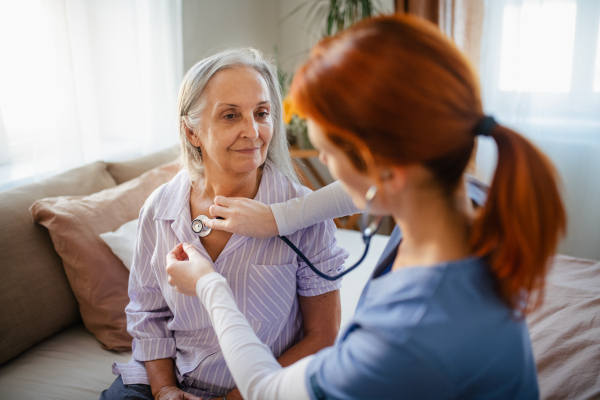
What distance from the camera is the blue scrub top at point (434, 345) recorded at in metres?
0.61

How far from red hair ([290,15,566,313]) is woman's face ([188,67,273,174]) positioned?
53cm

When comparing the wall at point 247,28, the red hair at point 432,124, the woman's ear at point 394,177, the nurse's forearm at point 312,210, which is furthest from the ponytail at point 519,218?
the wall at point 247,28

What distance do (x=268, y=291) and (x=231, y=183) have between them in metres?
0.32

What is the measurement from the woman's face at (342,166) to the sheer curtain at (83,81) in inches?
57.0

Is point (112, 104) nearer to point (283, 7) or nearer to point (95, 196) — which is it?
point (95, 196)

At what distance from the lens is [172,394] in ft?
3.72

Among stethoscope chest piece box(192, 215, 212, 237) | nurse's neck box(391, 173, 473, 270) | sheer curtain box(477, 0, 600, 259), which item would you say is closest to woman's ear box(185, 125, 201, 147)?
stethoscope chest piece box(192, 215, 212, 237)

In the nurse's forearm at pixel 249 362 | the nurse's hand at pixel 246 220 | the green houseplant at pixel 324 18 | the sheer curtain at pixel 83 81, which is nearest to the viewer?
the nurse's forearm at pixel 249 362

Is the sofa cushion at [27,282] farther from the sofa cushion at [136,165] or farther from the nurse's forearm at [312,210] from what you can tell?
the nurse's forearm at [312,210]

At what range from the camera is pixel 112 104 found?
2209mm

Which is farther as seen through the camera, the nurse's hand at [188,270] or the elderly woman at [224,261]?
the elderly woman at [224,261]

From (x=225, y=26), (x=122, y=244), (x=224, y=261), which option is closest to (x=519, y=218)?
(x=224, y=261)

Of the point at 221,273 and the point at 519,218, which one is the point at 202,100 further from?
the point at 519,218

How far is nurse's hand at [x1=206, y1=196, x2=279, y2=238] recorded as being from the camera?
108 cm
